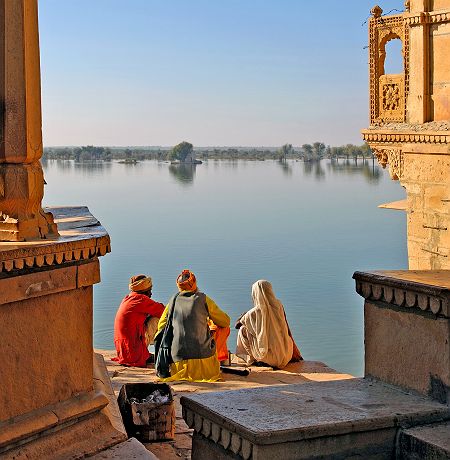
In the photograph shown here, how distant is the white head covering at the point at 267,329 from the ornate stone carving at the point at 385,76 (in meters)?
1.93

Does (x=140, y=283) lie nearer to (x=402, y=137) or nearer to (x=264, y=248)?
(x=402, y=137)

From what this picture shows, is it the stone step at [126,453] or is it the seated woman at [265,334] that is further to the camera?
the seated woman at [265,334]

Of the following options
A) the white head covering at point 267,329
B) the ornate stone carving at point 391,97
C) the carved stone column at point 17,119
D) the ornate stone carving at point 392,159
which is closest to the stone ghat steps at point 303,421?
the carved stone column at point 17,119

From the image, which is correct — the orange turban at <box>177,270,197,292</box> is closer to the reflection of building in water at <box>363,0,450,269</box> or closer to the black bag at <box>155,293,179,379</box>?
the black bag at <box>155,293,179,379</box>

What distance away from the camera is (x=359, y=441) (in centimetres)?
243

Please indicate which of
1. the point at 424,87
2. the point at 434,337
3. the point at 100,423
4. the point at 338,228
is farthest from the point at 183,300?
the point at 338,228

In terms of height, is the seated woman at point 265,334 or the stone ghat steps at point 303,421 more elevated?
the stone ghat steps at point 303,421

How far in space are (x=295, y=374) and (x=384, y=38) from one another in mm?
3549

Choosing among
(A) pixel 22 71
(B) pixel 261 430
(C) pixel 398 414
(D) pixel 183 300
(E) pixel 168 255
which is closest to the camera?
(B) pixel 261 430

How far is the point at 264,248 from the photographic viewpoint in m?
27.1

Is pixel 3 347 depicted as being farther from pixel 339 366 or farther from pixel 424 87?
pixel 339 366

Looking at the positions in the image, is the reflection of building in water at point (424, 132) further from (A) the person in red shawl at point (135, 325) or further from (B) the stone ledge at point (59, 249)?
(B) the stone ledge at point (59, 249)

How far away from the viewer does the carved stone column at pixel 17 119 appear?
144 inches

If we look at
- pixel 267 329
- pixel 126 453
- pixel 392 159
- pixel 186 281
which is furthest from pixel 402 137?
pixel 126 453
